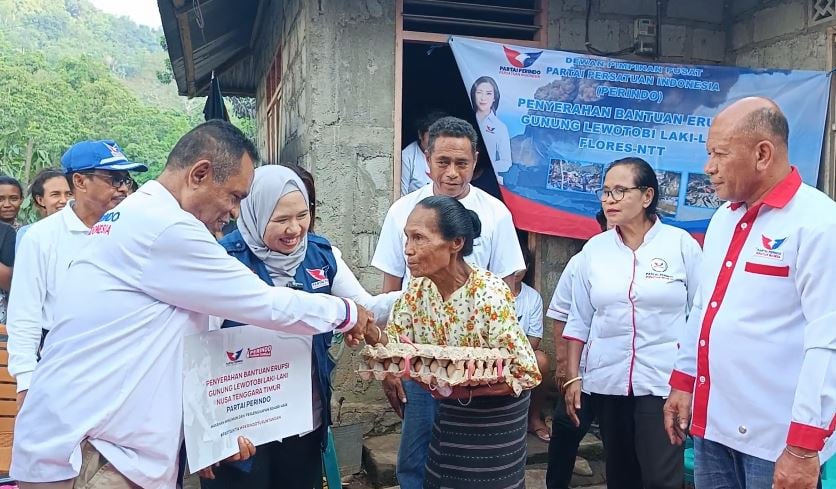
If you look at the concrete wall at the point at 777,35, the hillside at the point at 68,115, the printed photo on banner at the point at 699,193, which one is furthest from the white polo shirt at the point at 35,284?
the hillside at the point at 68,115

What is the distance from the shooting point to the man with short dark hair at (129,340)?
1911 millimetres

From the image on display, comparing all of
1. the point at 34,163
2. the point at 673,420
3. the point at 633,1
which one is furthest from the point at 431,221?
the point at 34,163

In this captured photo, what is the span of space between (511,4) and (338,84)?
1.97m

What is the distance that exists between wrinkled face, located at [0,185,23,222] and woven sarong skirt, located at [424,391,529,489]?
3.48 meters

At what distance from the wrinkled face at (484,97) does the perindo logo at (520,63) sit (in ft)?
0.49

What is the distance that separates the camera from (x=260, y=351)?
2.31m

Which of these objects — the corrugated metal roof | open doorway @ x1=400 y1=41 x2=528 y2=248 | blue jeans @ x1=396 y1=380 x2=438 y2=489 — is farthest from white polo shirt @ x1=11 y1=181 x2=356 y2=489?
open doorway @ x1=400 y1=41 x2=528 y2=248

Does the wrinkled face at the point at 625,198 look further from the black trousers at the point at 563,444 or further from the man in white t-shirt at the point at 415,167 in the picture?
the man in white t-shirt at the point at 415,167

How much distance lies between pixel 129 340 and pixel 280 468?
944mm

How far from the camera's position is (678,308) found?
11.2 ft

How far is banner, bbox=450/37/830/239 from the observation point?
4875mm

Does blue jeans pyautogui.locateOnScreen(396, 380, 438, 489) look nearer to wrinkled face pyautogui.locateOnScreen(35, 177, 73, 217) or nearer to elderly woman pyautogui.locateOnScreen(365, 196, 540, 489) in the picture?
elderly woman pyautogui.locateOnScreen(365, 196, 540, 489)

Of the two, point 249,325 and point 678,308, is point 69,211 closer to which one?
point 249,325

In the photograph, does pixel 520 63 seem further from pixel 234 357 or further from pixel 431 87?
pixel 234 357
